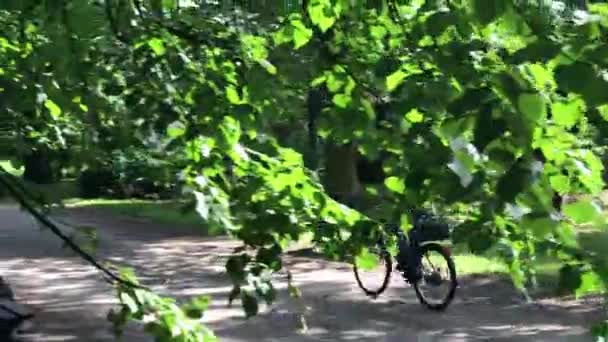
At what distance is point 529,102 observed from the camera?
2031 mm

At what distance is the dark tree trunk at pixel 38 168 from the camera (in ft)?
14.6

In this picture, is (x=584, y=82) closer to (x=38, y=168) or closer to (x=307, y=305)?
(x=38, y=168)

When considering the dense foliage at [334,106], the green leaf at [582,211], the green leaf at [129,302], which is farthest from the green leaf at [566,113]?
the green leaf at [129,302]

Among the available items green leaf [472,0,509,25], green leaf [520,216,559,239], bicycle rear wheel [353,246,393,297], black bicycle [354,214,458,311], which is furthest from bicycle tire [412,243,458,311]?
green leaf [472,0,509,25]

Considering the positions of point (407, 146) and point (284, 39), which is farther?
point (284, 39)

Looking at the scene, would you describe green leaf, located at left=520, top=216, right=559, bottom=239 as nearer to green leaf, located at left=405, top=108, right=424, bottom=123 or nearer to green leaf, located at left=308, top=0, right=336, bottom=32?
green leaf, located at left=405, top=108, right=424, bottom=123

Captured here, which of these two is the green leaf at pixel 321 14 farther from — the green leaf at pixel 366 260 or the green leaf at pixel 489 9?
the green leaf at pixel 489 9

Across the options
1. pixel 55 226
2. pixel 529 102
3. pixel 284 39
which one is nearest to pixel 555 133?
pixel 529 102

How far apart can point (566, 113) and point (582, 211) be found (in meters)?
0.23

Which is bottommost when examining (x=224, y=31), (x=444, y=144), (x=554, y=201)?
(x=554, y=201)

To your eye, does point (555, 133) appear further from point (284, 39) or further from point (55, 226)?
point (55, 226)

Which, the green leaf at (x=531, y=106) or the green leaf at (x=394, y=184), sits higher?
the green leaf at (x=531, y=106)

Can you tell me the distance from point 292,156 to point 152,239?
45.4 feet

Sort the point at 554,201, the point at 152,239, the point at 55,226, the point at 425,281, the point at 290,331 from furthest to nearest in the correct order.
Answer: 1. the point at 152,239
2. the point at 425,281
3. the point at 290,331
4. the point at 55,226
5. the point at 554,201
